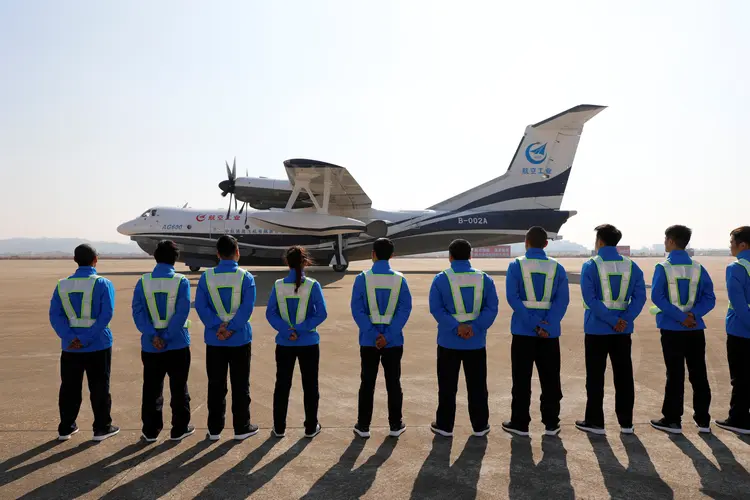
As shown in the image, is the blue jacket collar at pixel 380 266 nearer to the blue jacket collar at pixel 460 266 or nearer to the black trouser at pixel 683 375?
the blue jacket collar at pixel 460 266

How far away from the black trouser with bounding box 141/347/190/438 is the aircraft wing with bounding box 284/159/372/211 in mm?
14368

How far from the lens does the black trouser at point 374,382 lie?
4492mm

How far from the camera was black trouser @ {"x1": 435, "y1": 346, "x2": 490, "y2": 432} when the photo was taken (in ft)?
14.7

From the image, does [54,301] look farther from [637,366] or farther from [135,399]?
[637,366]

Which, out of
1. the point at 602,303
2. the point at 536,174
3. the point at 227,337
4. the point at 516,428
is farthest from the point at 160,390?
the point at 536,174

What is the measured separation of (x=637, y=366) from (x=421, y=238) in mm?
17958

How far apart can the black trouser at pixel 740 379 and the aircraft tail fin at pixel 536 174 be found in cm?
2013

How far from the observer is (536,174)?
79.6 feet

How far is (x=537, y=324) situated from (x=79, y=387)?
14.6 feet

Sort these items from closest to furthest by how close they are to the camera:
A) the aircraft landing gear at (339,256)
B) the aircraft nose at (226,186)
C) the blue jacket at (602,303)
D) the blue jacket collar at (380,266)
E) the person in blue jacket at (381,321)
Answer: the person in blue jacket at (381,321)
the blue jacket at (602,303)
the blue jacket collar at (380,266)
the aircraft nose at (226,186)
the aircraft landing gear at (339,256)

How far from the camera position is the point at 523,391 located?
4.61 meters

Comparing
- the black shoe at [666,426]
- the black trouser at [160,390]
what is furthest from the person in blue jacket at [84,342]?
the black shoe at [666,426]

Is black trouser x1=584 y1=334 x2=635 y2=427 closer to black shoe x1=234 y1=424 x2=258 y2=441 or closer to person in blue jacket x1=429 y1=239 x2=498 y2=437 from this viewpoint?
person in blue jacket x1=429 y1=239 x2=498 y2=437

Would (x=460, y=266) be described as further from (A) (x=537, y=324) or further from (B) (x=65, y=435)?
(B) (x=65, y=435)
